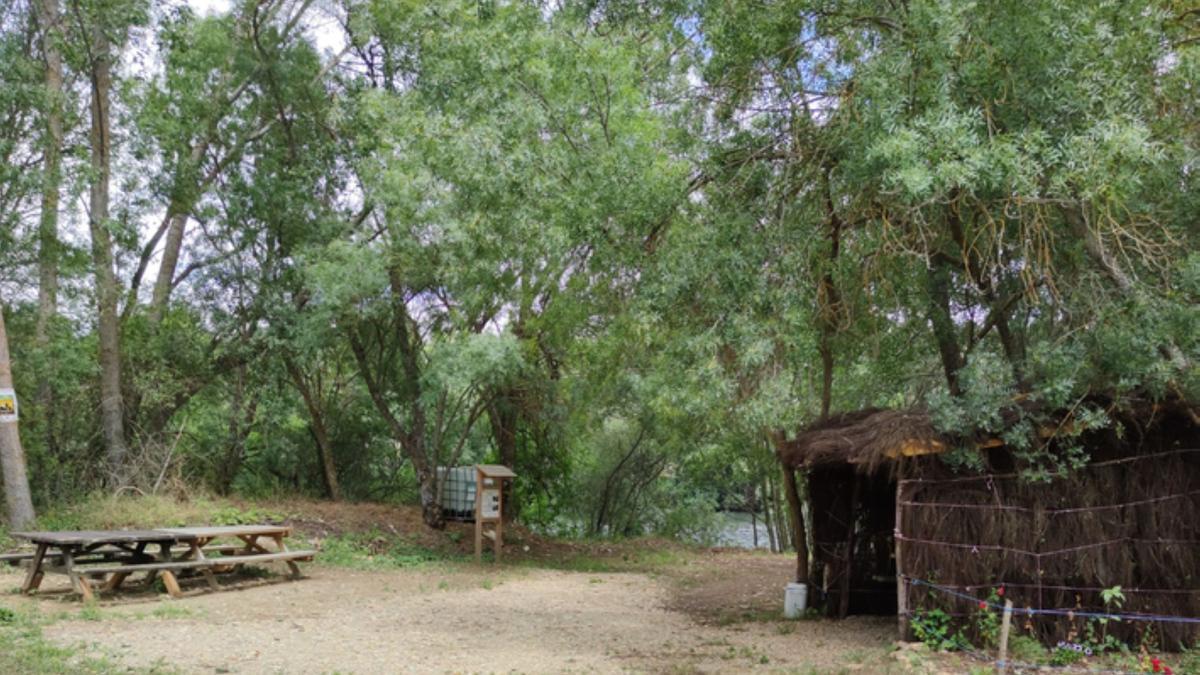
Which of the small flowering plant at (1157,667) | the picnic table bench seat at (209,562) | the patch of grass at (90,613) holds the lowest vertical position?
the patch of grass at (90,613)

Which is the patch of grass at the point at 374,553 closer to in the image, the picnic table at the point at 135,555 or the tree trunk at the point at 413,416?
the tree trunk at the point at 413,416

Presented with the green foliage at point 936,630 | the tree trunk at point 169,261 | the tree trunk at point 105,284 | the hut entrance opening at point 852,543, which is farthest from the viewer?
the tree trunk at point 169,261

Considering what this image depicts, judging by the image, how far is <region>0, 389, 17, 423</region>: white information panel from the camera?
1198 centimetres

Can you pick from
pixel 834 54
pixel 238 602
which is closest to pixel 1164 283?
pixel 834 54

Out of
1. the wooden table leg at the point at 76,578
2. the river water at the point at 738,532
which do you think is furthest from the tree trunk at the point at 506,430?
the wooden table leg at the point at 76,578

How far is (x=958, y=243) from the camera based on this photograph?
8219 millimetres

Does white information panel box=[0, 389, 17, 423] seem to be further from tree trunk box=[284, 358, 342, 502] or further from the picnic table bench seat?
tree trunk box=[284, 358, 342, 502]

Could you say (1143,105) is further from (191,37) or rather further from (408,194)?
(191,37)

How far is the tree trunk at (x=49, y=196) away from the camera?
12672 mm

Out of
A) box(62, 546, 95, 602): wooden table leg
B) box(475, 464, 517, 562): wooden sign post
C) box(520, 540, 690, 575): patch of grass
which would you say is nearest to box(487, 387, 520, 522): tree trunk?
box(475, 464, 517, 562): wooden sign post

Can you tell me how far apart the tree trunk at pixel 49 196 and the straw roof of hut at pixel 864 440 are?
1058 centimetres

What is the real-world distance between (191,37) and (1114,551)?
13.7 meters

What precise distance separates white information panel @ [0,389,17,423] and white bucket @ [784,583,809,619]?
10232 mm

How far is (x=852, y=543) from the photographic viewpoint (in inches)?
384
